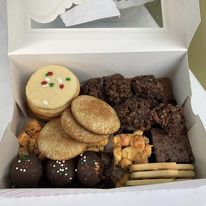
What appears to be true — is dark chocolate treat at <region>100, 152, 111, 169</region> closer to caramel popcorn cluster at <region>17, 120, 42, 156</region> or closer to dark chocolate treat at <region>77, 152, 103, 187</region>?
dark chocolate treat at <region>77, 152, 103, 187</region>

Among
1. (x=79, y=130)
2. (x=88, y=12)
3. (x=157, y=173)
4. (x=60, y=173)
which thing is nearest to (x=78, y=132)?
(x=79, y=130)

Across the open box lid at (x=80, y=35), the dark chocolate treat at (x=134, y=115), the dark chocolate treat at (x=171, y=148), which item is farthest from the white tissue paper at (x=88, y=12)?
the dark chocolate treat at (x=171, y=148)

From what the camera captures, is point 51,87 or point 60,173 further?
point 51,87

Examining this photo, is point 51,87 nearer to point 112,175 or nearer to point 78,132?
point 78,132

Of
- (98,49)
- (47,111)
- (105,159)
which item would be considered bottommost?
(105,159)

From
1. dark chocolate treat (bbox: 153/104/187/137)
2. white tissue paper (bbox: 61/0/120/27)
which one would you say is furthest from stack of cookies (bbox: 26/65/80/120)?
dark chocolate treat (bbox: 153/104/187/137)

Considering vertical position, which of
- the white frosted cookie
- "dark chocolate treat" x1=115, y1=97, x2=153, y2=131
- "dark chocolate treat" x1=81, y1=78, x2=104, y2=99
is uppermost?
the white frosted cookie

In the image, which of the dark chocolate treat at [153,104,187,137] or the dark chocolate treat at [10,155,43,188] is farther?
the dark chocolate treat at [153,104,187,137]
